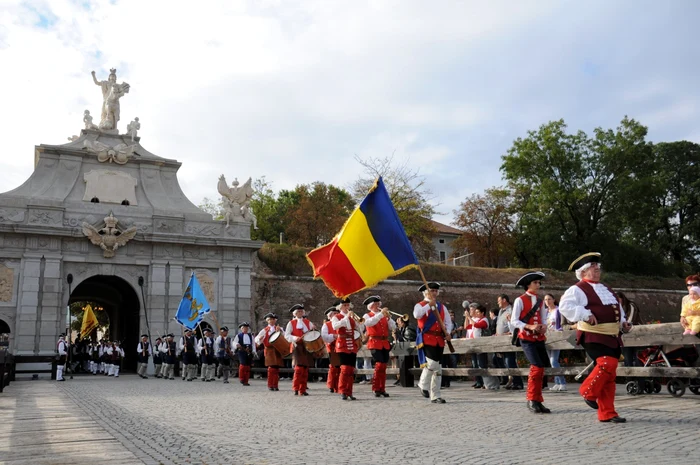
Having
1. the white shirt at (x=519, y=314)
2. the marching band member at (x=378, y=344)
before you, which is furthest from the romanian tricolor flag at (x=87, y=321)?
the white shirt at (x=519, y=314)

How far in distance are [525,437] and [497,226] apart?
162ft

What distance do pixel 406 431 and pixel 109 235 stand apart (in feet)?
76.6

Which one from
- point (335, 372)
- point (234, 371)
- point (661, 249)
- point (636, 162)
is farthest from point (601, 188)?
point (335, 372)

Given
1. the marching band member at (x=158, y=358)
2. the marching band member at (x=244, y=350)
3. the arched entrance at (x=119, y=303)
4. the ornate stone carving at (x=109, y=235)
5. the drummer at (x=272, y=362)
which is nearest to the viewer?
the drummer at (x=272, y=362)

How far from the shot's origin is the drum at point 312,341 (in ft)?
48.8

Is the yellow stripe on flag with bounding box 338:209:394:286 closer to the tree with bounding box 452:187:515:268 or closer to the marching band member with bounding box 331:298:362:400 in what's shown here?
the marching band member with bounding box 331:298:362:400

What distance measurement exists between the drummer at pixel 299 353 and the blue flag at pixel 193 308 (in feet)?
27.9

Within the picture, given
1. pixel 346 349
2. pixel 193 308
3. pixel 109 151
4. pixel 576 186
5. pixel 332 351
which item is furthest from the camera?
pixel 576 186

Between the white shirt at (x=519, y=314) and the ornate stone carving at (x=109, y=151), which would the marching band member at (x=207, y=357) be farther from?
the white shirt at (x=519, y=314)

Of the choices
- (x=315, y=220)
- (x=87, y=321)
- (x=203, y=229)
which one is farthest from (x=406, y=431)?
(x=315, y=220)

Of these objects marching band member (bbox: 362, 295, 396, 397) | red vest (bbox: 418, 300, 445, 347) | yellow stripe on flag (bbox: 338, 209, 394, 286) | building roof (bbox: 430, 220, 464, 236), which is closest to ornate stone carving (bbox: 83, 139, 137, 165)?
marching band member (bbox: 362, 295, 396, 397)

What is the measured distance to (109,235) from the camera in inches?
1107

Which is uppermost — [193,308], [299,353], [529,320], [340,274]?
[193,308]

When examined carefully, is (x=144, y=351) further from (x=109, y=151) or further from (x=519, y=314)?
(x=519, y=314)
